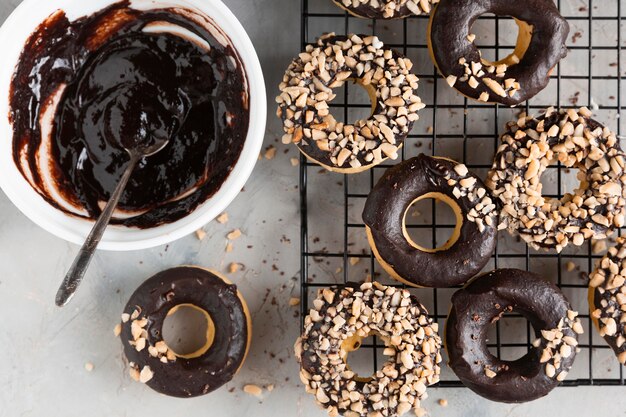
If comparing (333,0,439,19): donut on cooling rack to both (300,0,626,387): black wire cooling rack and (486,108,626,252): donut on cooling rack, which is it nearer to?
(300,0,626,387): black wire cooling rack

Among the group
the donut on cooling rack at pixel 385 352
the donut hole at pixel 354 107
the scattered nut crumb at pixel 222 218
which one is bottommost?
the donut on cooling rack at pixel 385 352

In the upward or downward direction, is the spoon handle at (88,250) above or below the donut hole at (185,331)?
above

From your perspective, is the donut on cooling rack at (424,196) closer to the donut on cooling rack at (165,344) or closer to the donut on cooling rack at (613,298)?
the donut on cooling rack at (613,298)

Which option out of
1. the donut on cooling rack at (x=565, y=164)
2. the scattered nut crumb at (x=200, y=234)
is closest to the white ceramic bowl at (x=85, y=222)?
the scattered nut crumb at (x=200, y=234)

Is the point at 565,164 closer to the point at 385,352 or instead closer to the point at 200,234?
the point at 385,352

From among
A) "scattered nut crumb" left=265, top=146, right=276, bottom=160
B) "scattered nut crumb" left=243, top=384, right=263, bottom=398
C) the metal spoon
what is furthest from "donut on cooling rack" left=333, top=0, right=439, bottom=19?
"scattered nut crumb" left=243, top=384, right=263, bottom=398

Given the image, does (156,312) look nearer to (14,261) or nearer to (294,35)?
(14,261)
